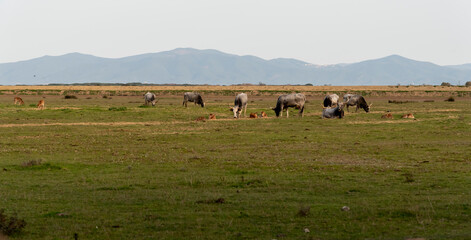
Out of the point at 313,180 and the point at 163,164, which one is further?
the point at 163,164

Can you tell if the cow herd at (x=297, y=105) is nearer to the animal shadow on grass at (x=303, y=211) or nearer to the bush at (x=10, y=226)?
the animal shadow on grass at (x=303, y=211)

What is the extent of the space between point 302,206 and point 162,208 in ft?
9.80

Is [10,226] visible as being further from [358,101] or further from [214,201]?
[358,101]

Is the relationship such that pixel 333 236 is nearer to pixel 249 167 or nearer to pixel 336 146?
pixel 249 167

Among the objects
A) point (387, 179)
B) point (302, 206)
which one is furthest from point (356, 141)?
point (302, 206)

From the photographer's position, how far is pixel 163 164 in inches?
767

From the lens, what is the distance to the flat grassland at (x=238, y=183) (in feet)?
36.6

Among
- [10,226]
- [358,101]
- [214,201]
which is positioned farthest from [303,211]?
[358,101]

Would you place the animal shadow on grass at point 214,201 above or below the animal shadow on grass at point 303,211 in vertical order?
below

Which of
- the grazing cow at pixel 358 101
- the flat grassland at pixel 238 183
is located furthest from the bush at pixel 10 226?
the grazing cow at pixel 358 101

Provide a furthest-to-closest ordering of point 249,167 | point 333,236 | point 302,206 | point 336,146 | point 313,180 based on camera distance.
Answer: point 336,146
point 249,167
point 313,180
point 302,206
point 333,236

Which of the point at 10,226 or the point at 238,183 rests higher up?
the point at 10,226

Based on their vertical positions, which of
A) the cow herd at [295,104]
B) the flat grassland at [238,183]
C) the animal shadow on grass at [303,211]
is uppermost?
the cow herd at [295,104]

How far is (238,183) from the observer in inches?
619
